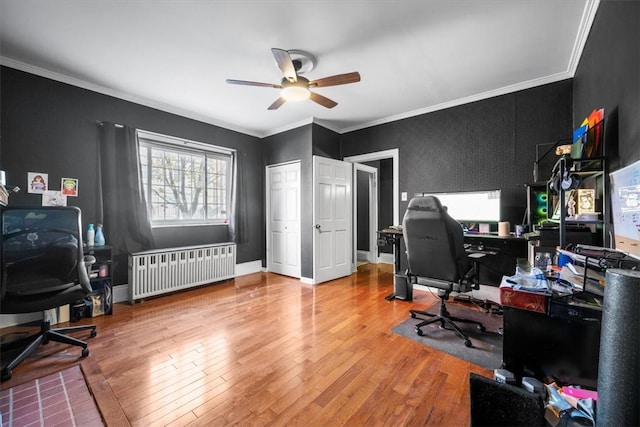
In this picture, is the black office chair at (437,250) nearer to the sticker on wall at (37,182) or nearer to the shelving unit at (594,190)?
the shelving unit at (594,190)

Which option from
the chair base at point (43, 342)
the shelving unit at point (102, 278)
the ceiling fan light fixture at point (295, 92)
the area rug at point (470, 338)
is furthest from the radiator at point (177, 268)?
the area rug at point (470, 338)

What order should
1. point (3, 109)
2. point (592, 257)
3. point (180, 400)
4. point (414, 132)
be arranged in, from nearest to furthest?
point (592, 257) → point (180, 400) → point (3, 109) → point (414, 132)

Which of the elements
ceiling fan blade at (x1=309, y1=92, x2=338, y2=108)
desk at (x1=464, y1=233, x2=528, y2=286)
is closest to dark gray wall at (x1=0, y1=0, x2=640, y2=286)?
desk at (x1=464, y1=233, x2=528, y2=286)

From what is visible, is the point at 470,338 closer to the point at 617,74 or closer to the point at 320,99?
the point at 617,74

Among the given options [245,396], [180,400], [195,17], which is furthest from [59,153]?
[245,396]

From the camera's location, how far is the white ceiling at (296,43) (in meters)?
1.88

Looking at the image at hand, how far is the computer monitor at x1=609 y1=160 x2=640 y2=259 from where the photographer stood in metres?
1.16

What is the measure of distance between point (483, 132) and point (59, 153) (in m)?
5.00

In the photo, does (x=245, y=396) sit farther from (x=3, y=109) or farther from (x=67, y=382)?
(x=3, y=109)

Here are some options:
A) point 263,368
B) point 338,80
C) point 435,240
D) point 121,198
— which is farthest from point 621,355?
point 121,198

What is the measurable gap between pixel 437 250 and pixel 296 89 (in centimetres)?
195

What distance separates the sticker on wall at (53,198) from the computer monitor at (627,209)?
4.55 metres

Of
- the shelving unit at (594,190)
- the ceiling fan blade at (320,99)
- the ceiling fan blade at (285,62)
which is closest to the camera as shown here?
the shelving unit at (594,190)

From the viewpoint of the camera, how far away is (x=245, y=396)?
1.57 meters
